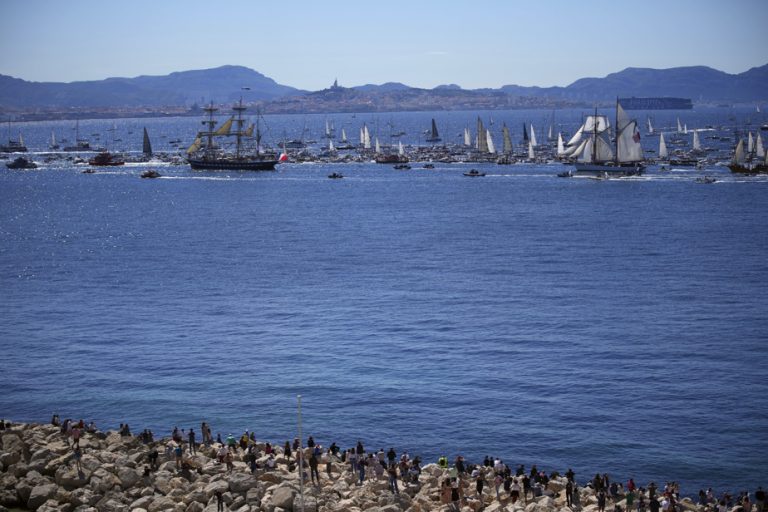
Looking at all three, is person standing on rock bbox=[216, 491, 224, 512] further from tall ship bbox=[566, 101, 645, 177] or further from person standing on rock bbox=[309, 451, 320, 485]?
tall ship bbox=[566, 101, 645, 177]

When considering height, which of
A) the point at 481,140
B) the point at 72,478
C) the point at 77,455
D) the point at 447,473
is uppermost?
the point at 481,140

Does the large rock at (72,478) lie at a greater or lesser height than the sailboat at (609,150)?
lesser

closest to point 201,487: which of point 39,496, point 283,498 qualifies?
point 283,498

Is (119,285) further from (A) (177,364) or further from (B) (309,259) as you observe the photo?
(A) (177,364)

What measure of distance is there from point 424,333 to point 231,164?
12162 centimetres

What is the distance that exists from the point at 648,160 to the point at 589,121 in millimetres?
26040

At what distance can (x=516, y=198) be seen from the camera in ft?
384

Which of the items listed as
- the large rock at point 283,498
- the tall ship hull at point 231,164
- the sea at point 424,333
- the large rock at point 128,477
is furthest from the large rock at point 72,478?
the tall ship hull at point 231,164

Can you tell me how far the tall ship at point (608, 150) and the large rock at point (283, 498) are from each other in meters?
114

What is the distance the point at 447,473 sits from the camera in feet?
106

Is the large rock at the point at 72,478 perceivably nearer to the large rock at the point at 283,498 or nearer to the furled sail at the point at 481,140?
the large rock at the point at 283,498

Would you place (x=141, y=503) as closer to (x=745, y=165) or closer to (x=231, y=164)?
(x=745, y=165)

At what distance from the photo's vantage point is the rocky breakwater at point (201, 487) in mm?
29000

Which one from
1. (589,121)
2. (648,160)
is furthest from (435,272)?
(648,160)
